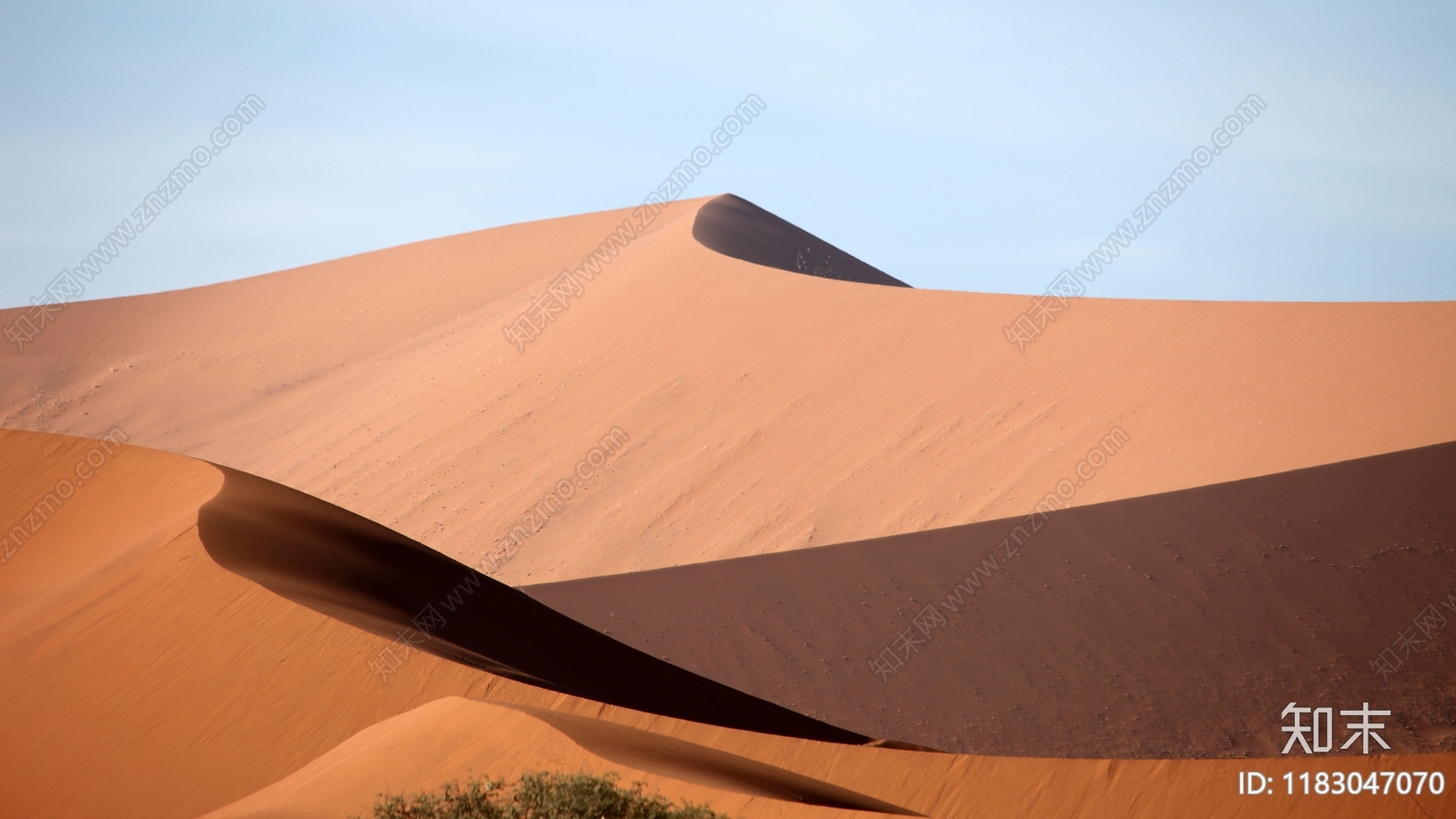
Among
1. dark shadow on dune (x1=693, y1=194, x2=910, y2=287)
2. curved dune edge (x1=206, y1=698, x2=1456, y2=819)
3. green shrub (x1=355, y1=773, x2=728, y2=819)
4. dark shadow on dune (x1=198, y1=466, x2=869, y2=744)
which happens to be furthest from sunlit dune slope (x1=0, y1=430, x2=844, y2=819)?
dark shadow on dune (x1=693, y1=194, x2=910, y2=287)

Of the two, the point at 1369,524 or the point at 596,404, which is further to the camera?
the point at 596,404

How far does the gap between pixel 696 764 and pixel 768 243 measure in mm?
35738

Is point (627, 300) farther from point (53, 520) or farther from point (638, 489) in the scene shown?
point (53, 520)

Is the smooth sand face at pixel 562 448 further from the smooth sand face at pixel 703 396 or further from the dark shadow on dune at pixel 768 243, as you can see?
the dark shadow on dune at pixel 768 243

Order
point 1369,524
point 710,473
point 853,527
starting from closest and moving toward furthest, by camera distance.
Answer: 1. point 1369,524
2. point 853,527
3. point 710,473

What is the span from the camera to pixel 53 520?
16.2 meters

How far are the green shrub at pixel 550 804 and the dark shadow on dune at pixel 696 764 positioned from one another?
3.27 feet

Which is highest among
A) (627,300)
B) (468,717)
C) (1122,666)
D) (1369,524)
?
(627,300)

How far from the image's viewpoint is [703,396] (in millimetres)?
29641

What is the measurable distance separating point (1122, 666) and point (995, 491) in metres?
5.16

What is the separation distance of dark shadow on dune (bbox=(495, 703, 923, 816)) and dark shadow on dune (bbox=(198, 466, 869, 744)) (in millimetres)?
1817

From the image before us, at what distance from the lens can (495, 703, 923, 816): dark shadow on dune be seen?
960 cm

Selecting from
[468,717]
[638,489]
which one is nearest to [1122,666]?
[468,717]

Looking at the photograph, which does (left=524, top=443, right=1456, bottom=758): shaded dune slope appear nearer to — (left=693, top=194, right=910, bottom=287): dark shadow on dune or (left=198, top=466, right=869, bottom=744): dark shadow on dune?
(left=198, top=466, right=869, bottom=744): dark shadow on dune
